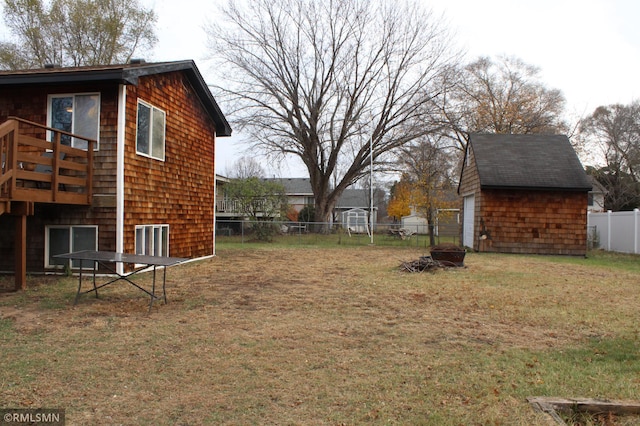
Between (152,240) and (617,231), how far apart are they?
18.9 m

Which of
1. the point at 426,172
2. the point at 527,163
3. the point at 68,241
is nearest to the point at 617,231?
the point at 527,163

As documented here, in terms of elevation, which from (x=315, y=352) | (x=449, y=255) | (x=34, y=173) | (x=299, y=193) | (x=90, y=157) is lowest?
(x=315, y=352)

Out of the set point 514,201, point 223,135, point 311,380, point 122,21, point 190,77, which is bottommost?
point 311,380

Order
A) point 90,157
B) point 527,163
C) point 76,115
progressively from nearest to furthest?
point 90,157
point 76,115
point 527,163

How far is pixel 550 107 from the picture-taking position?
36.9 m

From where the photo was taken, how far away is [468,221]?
21516mm

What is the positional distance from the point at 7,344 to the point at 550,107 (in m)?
39.5

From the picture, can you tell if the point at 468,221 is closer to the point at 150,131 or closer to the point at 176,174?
the point at 176,174

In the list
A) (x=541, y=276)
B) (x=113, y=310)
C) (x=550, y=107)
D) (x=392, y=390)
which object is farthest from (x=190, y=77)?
(x=550, y=107)

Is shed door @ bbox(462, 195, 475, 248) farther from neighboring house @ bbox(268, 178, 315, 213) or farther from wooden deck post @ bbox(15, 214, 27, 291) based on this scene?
neighboring house @ bbox(268, 178, 315, 213)

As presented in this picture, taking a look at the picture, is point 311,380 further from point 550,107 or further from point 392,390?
point 550,107

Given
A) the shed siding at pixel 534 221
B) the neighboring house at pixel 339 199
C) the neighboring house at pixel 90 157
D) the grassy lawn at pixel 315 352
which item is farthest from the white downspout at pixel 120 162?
the neighboring house at pixel 339 199

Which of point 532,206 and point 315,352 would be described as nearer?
point 315,352

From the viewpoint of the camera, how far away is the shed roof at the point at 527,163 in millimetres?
18047
